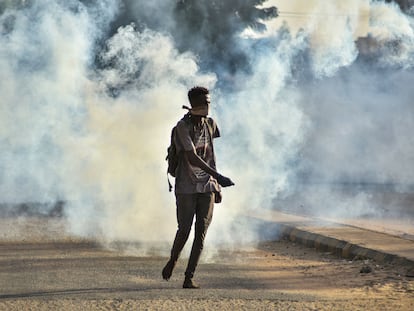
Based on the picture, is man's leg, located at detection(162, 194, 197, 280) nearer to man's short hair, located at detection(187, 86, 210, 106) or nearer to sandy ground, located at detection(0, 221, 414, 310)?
sandy ground, located at detection(0, 221, 414, 310)

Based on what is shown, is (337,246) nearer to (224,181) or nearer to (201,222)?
(201,222)

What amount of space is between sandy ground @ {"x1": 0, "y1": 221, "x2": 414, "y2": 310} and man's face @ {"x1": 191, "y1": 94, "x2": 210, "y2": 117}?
4.99ft

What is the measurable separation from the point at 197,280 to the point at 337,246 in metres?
3.01

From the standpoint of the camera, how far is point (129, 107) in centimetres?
1229

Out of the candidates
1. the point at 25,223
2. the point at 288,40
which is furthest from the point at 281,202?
the point at 25,223

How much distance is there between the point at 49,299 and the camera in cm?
727

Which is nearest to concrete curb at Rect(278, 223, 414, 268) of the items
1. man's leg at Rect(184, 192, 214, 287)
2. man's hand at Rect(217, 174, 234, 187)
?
man's leg at Rect(184, 192, 214, 287)

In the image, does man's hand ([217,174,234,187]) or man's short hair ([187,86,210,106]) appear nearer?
man's hand ([217,174,234,187])

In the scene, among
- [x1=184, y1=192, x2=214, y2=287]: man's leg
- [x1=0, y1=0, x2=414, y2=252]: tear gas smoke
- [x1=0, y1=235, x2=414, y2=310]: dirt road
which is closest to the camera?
[x1=0, y1=235, x2=414, y2=310]: dirt road

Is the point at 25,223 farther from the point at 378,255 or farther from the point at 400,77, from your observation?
the point at 400,77

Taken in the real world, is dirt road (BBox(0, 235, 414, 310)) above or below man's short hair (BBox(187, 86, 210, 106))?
below

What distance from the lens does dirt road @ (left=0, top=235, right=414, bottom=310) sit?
711 cm

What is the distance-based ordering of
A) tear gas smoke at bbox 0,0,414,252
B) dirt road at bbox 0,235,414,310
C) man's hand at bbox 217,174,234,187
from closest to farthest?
dirt road at bbox 0,235,414,310, man's hand at bbox 217,174,234,187, tear gas smoke at bbox 0,0,414,252

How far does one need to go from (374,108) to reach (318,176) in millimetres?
2889
